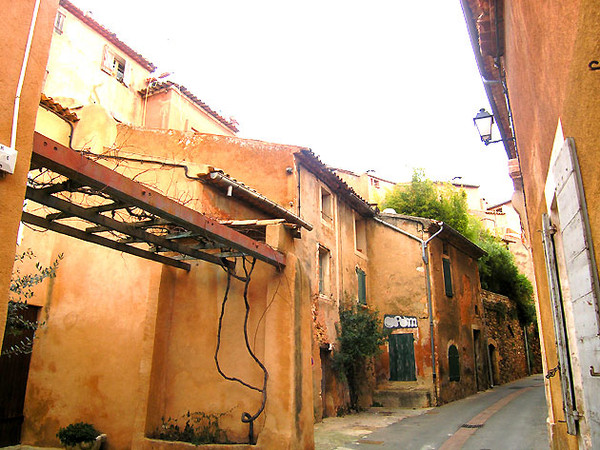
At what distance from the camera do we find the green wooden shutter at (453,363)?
17281 mm

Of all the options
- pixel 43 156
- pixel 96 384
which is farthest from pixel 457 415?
pixel 43 156

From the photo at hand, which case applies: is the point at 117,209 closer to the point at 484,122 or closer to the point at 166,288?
the point at 166,288

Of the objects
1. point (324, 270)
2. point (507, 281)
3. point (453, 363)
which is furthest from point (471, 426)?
point (507, 281)

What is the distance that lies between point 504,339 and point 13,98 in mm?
24070

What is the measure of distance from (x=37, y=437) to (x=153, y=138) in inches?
283

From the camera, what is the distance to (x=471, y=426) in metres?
11.3

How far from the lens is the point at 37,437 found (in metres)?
8.50

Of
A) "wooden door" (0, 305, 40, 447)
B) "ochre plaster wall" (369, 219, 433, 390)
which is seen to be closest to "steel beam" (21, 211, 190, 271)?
"wooden door" (0, 305, 40, 447)

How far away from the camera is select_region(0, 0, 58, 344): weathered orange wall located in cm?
356

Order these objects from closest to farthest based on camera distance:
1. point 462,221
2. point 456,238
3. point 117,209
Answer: point 117,209
point 456,238
point 462,221

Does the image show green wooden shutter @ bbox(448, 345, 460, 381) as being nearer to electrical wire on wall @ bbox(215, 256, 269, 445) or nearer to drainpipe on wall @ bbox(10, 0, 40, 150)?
electrical wire on wall @ bbox(215, 256, 269, 445)

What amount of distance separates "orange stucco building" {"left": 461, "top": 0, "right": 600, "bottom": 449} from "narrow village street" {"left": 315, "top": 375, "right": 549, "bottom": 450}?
9.09 ft

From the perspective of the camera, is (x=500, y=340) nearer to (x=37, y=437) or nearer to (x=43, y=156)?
(x=37, y=437)

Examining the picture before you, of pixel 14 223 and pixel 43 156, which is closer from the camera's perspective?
pixel 14 223
